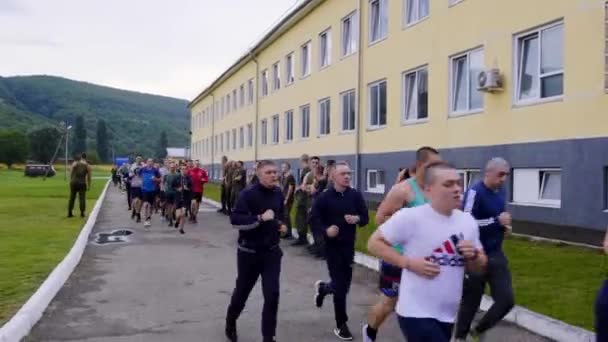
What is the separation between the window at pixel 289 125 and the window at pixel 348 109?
7.65m

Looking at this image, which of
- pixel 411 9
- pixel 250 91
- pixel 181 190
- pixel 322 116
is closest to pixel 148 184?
pixel 181 190

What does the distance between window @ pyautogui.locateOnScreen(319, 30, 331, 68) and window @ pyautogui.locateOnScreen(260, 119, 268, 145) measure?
10.4 metres

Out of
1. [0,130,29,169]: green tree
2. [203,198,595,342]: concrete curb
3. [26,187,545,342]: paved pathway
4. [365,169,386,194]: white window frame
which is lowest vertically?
[26,187,545,342]: paved pathway

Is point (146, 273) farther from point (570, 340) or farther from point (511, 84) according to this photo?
point (511, 84)

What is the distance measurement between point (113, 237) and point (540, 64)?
10.5 m

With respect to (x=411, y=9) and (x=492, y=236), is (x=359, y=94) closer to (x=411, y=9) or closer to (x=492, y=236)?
(x=411, y=9)

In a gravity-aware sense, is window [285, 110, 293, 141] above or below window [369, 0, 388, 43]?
below

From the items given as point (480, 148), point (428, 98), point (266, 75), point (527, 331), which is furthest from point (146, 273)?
point (266, 75)

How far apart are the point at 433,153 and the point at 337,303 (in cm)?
212

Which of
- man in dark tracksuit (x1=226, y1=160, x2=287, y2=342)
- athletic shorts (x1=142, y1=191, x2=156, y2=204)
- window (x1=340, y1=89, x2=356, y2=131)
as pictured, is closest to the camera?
man in dark tracksuit (x1=226, y1=160, x2=287, y2=342)

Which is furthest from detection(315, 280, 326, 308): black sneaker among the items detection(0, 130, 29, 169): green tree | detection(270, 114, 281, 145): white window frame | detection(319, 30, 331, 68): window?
detection(0, 130, 29, 169): green tree

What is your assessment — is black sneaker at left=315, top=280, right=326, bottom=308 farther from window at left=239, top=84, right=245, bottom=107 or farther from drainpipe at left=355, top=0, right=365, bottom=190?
window at left=239, top=84, right=245, bottom=107

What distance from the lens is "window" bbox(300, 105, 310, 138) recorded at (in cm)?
3075

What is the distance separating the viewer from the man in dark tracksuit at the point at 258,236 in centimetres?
653
